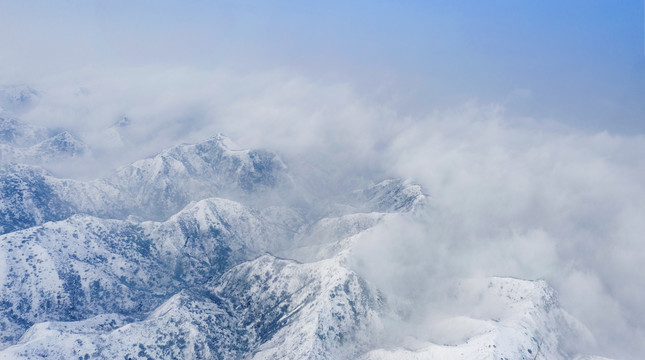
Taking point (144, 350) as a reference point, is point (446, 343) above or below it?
above

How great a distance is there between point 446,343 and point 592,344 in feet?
355

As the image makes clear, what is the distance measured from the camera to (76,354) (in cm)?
13825

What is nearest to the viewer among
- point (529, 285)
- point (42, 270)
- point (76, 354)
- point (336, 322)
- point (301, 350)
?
point (76, 354)

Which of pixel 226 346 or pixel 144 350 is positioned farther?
pixel 226 346

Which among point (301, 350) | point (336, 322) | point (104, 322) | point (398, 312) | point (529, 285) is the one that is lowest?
point (104, 322)

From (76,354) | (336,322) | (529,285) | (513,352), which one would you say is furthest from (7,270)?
(529,285)

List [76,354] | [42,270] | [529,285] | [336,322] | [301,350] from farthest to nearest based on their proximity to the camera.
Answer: [529,285]
[42,270]
[336,322]
[301,350]
[76,354]

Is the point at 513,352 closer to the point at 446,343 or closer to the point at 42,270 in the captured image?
the point at 446,343

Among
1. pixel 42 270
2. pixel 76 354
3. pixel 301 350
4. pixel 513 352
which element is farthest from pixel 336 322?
pixel 42 270

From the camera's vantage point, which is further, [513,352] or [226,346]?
[226,346]

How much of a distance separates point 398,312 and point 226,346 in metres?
101

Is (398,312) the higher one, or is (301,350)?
(398,312)

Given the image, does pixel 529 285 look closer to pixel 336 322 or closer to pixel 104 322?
pixel 336 322

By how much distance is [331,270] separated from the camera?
19425 centimetres
